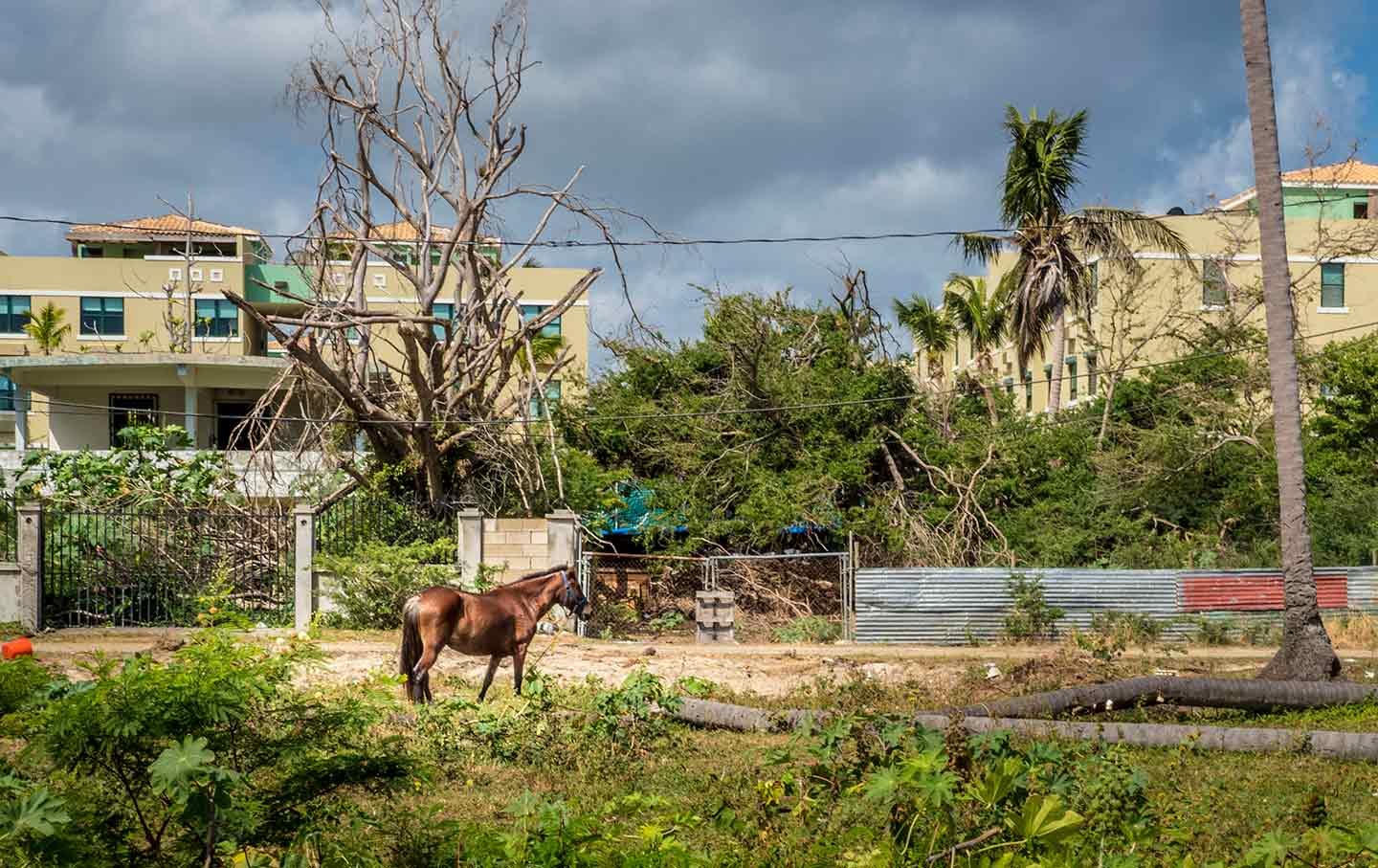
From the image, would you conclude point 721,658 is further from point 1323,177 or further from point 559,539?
point 1323,177

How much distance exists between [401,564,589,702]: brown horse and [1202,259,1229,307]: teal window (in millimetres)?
28710

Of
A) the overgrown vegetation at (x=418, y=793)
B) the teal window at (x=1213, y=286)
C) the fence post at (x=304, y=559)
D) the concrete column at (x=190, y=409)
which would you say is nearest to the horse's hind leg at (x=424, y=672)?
the overgrown vegetation at (x=418, y=793)

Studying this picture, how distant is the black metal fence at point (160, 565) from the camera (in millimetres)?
22828

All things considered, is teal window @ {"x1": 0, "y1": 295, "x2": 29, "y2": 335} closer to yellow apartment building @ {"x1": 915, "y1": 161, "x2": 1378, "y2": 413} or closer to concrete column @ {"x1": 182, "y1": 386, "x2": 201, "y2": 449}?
concrete column @ {"x1": 182, "y1": 386, "x2": 201, "y2": 449}

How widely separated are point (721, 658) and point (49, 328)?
44.7 metres

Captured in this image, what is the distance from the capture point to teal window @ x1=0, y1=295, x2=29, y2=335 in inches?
2242

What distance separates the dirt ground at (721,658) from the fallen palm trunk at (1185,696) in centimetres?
304

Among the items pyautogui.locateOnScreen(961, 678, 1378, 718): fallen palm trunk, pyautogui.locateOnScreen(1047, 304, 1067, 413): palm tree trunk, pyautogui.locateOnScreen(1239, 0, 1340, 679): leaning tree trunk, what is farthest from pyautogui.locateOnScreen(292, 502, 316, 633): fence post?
pyautogui.locateOnScreen(1047, 304, 1067, 413): palm tree trunk

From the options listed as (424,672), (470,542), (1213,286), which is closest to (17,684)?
(424,672)

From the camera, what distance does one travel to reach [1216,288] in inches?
1663

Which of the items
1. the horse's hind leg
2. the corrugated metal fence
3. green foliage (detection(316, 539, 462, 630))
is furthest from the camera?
the corrugated metal fence

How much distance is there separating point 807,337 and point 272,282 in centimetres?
3446

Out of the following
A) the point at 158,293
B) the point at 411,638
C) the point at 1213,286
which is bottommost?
the point at 411,638

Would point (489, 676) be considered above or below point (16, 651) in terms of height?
below
